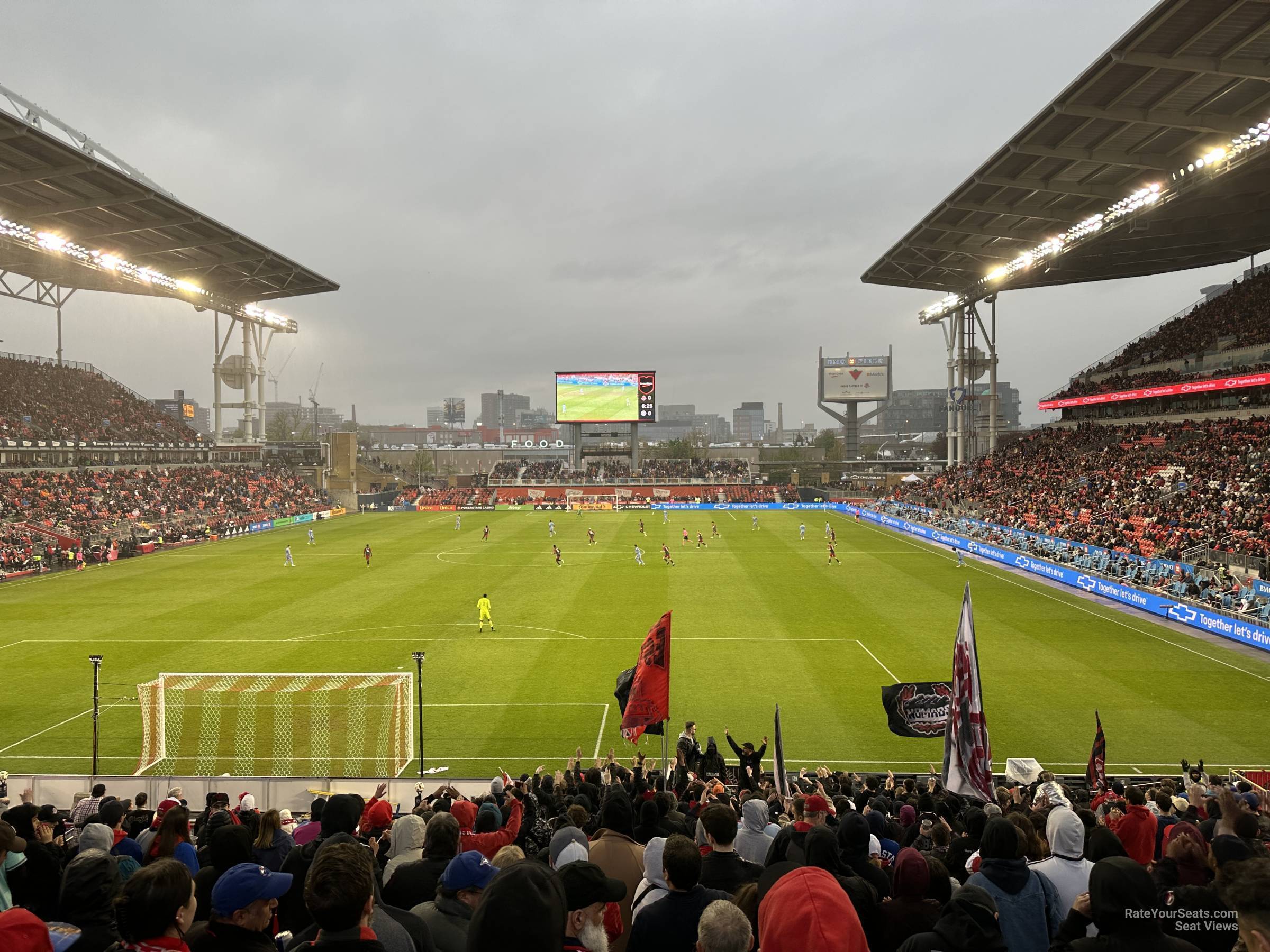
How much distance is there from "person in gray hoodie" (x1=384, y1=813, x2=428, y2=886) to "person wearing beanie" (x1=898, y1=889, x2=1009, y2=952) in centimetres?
361

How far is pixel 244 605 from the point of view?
3092cm

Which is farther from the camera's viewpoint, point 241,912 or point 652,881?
point 652,881

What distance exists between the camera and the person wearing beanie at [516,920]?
2848 millimetres

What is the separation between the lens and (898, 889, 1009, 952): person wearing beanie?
3674 millimetres

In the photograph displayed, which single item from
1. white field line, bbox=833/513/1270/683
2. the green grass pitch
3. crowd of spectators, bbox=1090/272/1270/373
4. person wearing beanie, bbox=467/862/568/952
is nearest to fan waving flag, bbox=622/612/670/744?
person wearing beanie, bbox=467/862/568/952

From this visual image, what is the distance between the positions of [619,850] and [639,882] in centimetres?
29

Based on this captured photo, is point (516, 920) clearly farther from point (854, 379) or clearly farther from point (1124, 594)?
point (854, 379)

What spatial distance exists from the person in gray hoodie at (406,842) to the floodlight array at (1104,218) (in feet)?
138

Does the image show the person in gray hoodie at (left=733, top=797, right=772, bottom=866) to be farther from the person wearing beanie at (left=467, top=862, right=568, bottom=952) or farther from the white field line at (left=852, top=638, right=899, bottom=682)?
the white field line at (left=852, top=638, right=899, bottom=682)

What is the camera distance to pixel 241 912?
3674mm

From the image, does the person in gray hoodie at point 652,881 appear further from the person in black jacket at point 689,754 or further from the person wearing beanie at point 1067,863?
the person in black jacket at point 689,754

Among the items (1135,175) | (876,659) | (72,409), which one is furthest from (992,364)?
(72,409)

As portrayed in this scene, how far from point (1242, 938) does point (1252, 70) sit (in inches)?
1434

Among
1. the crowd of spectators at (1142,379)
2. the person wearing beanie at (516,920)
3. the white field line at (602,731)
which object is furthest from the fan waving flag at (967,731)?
the crowd of spectators at (1142,379)
